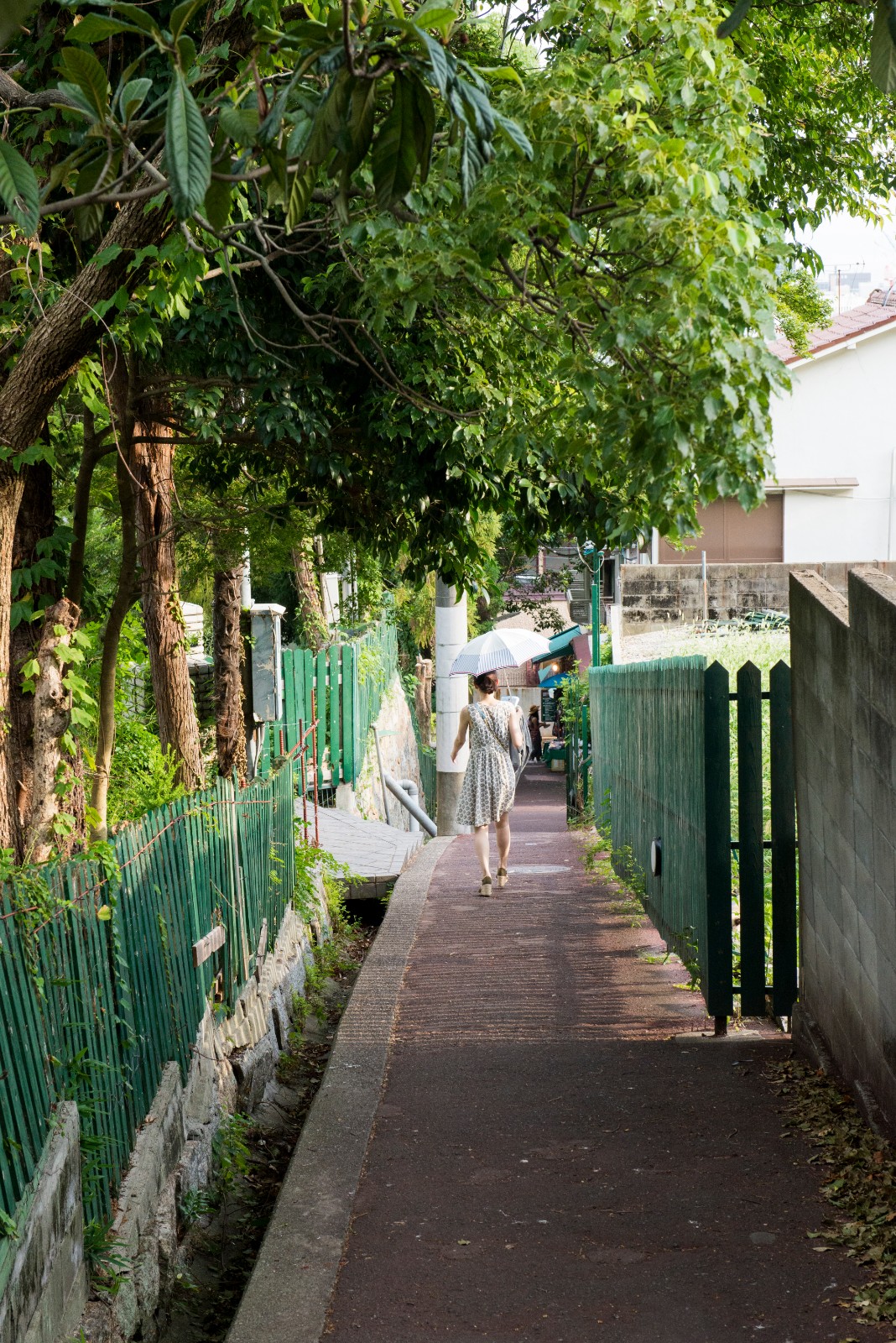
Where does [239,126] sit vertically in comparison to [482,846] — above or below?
above

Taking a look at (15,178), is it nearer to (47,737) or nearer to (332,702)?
(47,737)

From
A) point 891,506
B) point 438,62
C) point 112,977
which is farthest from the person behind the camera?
point 891,506

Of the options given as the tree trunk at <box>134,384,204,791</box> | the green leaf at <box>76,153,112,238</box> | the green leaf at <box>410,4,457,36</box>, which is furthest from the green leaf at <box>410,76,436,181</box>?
the tree trunk at <box>134,384,204,791</box>

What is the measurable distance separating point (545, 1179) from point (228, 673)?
8.12 meters

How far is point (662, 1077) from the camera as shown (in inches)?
229

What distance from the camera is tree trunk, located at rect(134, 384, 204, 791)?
10.8 metres

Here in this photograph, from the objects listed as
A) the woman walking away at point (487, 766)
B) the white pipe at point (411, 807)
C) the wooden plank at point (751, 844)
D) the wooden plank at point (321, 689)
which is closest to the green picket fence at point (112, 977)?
the wooden plank at point (751, 844)

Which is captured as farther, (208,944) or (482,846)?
(482,846)

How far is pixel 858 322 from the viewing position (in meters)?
25.0

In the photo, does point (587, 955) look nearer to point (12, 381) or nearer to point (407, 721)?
point (12, 381)

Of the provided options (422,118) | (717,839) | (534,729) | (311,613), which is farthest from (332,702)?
(534,729)

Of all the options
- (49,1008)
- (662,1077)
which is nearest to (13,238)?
(49,1008)

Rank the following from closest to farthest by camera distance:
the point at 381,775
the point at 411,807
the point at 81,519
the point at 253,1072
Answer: the point at 253,1072, the point at 81,519, the point at 411,807, the point at 381,775

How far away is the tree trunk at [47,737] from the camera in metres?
6.11
